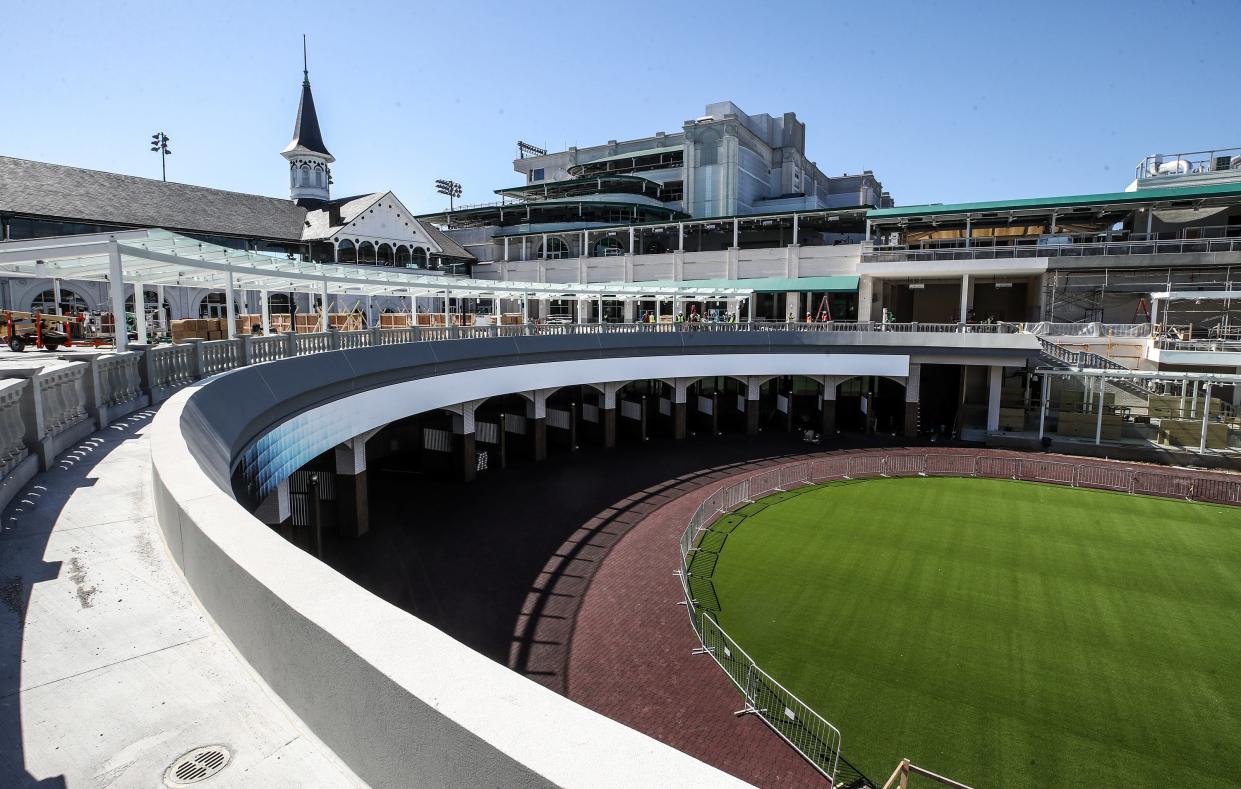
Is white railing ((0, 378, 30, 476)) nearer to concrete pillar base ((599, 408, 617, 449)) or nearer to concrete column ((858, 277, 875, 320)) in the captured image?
concrete pillar base ((599, 408, 617, 449))

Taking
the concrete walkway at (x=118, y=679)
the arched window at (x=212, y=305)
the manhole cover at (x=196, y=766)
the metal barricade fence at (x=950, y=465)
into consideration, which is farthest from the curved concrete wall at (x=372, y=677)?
the arched window at (x=212, y=305)

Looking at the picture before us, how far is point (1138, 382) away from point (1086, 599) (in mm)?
23151

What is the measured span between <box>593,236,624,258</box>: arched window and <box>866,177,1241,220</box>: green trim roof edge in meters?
22.0

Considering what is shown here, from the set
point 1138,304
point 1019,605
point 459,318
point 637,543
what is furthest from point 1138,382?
point 459,318

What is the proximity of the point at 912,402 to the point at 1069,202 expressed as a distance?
16.6m

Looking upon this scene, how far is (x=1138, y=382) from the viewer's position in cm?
3384

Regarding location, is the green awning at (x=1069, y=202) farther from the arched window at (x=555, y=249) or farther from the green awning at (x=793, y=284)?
the arched window at (x=555, y=249)

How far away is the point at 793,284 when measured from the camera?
45.6 m

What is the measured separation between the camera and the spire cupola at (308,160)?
5472 cm

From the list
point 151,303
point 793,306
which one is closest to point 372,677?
point 151,303

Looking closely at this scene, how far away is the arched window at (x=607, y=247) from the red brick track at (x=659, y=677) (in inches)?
1664

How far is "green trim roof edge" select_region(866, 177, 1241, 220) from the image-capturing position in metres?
36.9

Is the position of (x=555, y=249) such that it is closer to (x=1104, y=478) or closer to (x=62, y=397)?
(x=1104, y=478)

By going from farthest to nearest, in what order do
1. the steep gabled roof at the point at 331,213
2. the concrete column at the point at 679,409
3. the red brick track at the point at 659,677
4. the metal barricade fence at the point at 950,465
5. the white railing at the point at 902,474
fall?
the steep gabled roof at the point at 331,213
the concrete column at the point at 679,409
the metal barricade fence at the point at 950,465
the white railing at the point at 902,474
the red brick track at the point at 659,677
